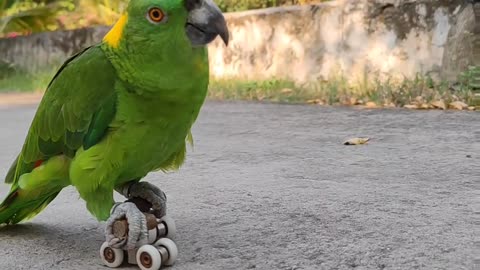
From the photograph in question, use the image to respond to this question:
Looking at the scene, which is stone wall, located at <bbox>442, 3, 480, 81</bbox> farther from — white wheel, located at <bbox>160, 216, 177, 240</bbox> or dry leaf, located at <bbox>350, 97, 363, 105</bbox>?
white wheel, located at <bbox>160, 216, 177, 240</bbox>

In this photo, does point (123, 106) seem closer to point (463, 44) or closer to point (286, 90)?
point (463, 44)

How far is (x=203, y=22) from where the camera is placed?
1.54 m

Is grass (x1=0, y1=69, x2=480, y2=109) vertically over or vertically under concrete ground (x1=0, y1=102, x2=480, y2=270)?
under

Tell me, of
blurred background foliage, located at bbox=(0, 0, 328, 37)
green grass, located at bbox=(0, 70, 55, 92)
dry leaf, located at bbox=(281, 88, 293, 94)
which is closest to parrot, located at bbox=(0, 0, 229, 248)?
dry leaf, located at bbox=(281, 88, 293, 94)

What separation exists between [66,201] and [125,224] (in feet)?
3.42

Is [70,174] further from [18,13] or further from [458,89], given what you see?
[18,13]

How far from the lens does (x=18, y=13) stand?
12719 mm

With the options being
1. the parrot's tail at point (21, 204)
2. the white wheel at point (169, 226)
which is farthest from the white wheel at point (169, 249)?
the parrot's tail at point (21, 204)

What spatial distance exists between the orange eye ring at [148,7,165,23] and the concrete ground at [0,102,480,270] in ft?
2.25

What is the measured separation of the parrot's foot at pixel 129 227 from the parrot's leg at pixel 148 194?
222mm

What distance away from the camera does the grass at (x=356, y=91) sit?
16.9 feet

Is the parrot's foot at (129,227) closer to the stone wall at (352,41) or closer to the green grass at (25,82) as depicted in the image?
the stone wall at (352,41)

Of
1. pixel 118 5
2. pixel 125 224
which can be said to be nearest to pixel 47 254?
pixel 125 224

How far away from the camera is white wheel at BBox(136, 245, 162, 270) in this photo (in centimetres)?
165
